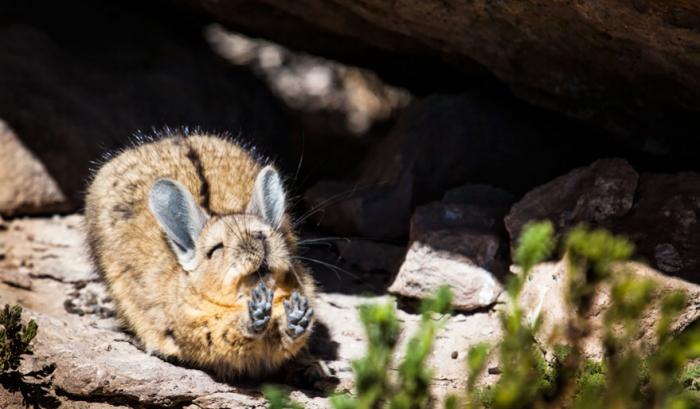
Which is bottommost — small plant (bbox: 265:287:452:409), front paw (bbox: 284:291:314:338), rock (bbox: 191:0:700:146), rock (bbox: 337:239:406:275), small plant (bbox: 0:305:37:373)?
small plant (bbox: 0:305:37:373)

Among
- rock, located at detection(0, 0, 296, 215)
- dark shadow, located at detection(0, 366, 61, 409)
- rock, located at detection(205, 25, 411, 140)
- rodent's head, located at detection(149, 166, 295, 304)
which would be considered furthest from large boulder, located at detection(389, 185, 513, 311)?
rock, located at detection(205, 25, 411, 140)

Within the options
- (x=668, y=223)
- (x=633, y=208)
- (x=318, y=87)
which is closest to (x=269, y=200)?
(x=633, y=208)

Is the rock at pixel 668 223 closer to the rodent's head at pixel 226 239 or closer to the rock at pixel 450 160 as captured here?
the rock at pixel 450 160

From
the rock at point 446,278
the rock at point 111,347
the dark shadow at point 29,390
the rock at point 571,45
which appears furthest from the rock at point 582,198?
the dark shadow at point 29,390

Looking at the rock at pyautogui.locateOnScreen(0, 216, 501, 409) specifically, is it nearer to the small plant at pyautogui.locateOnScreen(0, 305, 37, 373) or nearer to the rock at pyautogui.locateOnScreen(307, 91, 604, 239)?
the small plant at pyautogui.locateOnScreen(0, 305, 37, 373)

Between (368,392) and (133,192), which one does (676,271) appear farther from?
(133,192)

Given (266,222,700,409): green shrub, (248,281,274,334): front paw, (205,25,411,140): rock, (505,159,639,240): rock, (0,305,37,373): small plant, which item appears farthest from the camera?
(205,25,411,140): rock
